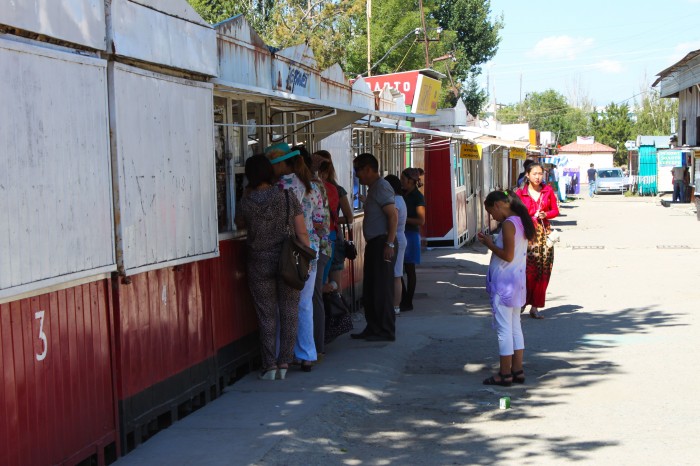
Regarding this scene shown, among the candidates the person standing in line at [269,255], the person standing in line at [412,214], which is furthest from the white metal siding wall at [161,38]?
the person standing in line at [412,214]

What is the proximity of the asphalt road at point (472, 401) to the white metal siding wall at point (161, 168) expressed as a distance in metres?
1.23

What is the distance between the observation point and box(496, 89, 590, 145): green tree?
11562 centimetres

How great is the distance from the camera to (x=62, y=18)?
16.3 feet

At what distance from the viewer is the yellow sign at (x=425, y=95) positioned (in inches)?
814

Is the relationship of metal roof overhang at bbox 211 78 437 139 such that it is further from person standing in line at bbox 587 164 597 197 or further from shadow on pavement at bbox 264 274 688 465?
person standing in line at bbox 587 164 597 197

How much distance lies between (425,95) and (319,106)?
42.4ft

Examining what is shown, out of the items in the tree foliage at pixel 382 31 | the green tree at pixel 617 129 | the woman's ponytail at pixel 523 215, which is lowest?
the woman's ponytail at pixel 523 215

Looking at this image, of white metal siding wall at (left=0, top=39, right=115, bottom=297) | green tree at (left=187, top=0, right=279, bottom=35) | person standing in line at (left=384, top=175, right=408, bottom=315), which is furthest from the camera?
green tree at (left=187, top=0, right=279, bottom=35)

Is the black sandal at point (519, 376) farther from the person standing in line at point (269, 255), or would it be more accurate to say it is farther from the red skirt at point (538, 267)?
the red skirt at point (538, 267)

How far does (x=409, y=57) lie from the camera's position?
49438mm

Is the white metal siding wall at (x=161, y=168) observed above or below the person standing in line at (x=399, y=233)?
above

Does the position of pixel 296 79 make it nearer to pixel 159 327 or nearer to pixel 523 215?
pixel 523 215

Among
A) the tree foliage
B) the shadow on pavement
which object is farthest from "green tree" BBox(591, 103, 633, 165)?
the shadow on pavement

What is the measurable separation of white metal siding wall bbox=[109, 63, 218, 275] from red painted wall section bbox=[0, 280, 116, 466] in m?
0.53
